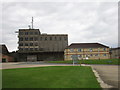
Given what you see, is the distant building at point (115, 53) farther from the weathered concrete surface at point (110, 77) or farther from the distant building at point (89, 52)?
the weathered concrete surface at point (110, 77)

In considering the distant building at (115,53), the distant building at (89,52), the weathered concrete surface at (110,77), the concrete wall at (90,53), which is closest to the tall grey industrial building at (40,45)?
the concrete wall at (90,53)

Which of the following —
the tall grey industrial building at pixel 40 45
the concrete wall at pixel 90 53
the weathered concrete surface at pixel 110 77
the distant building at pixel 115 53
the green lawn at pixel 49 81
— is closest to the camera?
the green lawn at pixel 49 81

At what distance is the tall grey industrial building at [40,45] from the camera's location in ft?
225

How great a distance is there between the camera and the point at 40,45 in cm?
6919

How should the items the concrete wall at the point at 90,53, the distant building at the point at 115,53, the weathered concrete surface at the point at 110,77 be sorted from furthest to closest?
the distant building at the point at 115,53 → the concrete wall at the point at 90,53 → the weathered concrete surface at the point at 110,77

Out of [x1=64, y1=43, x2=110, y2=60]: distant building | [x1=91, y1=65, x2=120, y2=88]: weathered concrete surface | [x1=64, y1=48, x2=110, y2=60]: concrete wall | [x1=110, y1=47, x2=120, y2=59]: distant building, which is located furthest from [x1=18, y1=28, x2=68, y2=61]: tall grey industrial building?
[x1=91, y1=65, x2=120, y2=88]: weathered concrete surface

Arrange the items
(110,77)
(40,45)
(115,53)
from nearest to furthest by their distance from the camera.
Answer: (110,77), (40,45), (115,53)

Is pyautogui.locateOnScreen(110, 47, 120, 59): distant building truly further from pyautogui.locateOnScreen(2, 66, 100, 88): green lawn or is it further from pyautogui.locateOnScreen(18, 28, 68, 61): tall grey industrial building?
pyautogui.locateOnScreen(2, 66, 100, 88): green lawn

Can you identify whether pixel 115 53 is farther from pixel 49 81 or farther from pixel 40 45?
pixel 49 81

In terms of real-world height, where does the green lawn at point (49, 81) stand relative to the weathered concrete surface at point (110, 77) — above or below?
above

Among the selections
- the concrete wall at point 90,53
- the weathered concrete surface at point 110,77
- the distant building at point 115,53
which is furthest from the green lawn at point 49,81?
the distant building at point 115,53

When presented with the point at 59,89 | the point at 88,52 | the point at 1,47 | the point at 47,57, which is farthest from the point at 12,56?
the point at 59,89

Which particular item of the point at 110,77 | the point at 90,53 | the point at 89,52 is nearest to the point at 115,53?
the point at 90,53

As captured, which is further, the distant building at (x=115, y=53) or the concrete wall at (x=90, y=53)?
Result: the distant building at (x=115, y=53)
